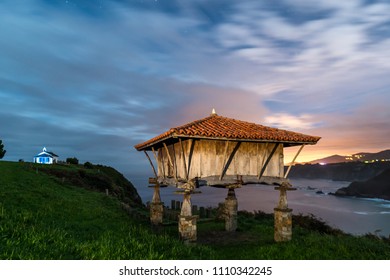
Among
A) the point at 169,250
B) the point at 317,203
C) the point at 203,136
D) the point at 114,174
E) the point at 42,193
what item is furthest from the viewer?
the point at 317,203

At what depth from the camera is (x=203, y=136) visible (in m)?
11.2

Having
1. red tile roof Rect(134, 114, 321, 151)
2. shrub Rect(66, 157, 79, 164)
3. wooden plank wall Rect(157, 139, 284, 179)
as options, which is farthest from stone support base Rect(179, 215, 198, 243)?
shrub Rect(66, 157, 79, 164)

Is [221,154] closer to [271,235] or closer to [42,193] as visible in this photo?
[271,235]

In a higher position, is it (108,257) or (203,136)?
(203,136)

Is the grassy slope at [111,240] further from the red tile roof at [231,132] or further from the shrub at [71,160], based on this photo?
the shrub at [71,160]

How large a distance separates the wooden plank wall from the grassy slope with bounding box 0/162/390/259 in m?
3.03

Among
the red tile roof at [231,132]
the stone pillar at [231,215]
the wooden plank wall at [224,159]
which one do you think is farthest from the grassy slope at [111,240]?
the red tile roof at [231,132]

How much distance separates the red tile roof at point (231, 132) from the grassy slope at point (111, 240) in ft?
13.0

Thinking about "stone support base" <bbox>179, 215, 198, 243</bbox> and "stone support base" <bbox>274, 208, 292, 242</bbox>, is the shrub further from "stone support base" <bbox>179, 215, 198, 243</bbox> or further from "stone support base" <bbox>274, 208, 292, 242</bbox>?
"stone support base" <bbox>274, 208, 292, 242</bbox>

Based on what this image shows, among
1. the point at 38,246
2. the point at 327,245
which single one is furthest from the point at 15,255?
the point at 327,245

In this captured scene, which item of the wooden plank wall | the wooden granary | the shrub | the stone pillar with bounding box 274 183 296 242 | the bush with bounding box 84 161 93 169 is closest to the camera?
the wooden granary

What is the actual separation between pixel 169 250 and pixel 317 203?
3382 inches

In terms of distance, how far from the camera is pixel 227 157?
1252 cm

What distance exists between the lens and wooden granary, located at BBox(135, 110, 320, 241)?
472 inches
